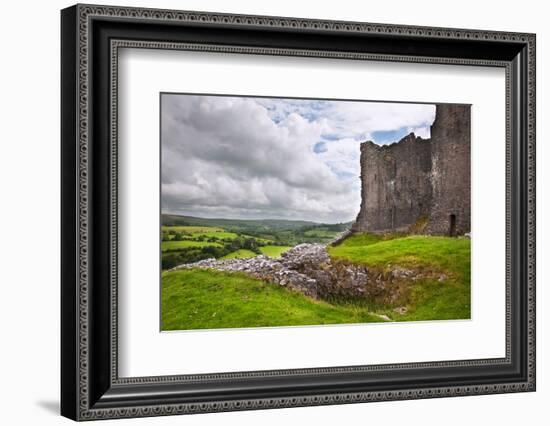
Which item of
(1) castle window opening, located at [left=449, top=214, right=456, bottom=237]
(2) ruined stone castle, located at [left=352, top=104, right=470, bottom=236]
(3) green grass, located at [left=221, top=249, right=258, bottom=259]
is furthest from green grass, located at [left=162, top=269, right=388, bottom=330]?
(1) castle window opening, located at [left=449, top=214, right=456, bottom=237]

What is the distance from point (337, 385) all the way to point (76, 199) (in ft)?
6.28

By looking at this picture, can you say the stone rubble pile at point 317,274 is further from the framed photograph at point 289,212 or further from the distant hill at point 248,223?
the distant hill at point 248,223

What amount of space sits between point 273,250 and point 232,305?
42cm

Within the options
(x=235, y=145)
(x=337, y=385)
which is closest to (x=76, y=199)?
(x=235, y=145)

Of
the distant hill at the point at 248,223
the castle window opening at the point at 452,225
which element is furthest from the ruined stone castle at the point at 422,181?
the distant hill at the point at 248,223

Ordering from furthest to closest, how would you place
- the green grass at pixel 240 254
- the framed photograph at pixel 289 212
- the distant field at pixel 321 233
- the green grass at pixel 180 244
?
the distant field at pixel 321 233 < the green grass at pixel 240 254 < the green grass at pixel 180 244 < the framed photograph at pixel 289 212

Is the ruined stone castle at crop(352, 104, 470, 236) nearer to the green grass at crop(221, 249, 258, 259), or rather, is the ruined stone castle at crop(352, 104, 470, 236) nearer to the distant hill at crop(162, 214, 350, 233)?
the distant hill at crop(162, 214, 350, 233)

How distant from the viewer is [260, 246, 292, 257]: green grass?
5141 mm

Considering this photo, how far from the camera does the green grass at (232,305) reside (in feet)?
16.3

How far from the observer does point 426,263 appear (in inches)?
214

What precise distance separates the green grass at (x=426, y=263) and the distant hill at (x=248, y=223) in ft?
0.56

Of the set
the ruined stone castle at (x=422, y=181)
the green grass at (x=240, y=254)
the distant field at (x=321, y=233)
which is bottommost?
the green grass at (x=240, y=254)

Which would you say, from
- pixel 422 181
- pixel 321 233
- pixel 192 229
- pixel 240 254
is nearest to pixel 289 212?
pixel 321 233

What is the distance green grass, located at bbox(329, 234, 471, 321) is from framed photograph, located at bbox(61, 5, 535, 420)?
14mm
